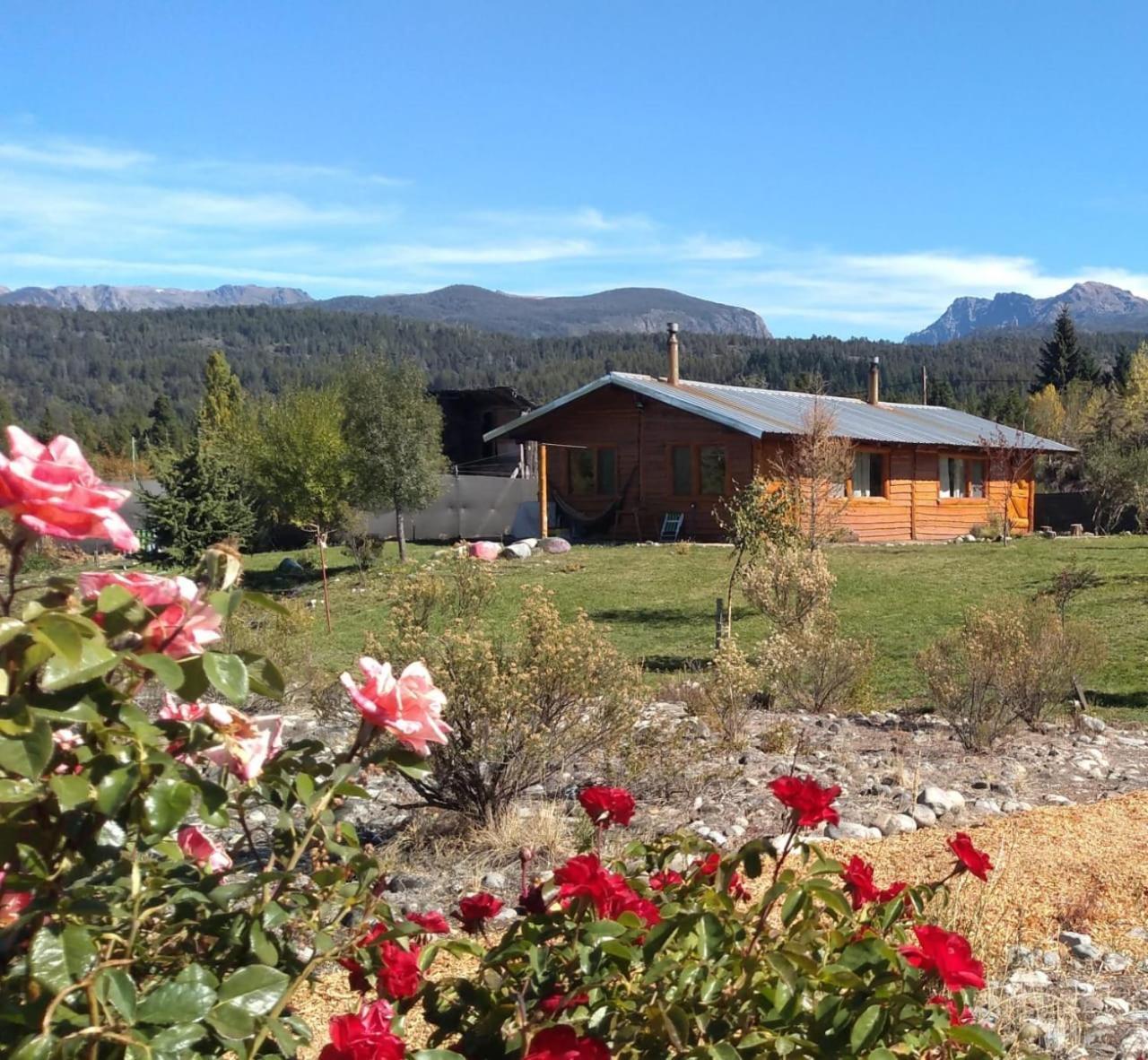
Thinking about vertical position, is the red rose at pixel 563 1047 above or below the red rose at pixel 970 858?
below

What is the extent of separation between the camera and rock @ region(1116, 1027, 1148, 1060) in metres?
3.06

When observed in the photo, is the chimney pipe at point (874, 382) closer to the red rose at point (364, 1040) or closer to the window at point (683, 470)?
the window at point (683, 470)

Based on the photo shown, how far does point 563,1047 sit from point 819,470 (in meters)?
18.3

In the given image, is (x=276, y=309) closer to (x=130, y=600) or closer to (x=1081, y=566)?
(x=1081, y=566)

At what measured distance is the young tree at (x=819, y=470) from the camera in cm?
1916

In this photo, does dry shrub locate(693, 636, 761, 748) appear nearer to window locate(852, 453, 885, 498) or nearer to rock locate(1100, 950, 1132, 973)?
rock locate(1100, 950, 1132, 973)

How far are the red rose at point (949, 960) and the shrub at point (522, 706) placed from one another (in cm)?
346

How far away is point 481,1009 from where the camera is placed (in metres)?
1.79

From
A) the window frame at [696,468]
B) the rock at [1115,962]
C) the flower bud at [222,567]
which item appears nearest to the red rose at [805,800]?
the flower bud at [222,567]

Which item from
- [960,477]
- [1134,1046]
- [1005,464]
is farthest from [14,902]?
[960,477]

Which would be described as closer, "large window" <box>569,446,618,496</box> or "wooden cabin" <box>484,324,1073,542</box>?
"wooden cabin" <box>484,324,1073,542</box>

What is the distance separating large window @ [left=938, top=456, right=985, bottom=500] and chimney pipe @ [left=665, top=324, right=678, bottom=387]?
6.80m

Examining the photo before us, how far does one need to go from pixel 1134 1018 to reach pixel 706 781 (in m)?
2.67

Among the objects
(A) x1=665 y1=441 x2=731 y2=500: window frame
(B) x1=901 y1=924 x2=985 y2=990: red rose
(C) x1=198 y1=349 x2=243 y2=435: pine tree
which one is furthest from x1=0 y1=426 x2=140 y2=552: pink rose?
(C) x1=198 y1=349 x2=243 y2=435: pine tree
